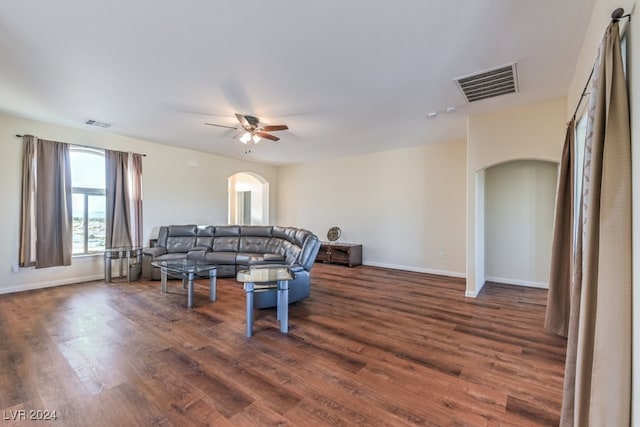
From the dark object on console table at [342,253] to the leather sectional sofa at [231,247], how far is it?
4.72 ft

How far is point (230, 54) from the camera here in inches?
102

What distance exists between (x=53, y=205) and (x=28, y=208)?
30 cm

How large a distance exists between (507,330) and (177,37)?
172 inches

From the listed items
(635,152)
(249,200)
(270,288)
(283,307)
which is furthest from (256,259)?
(635,152)

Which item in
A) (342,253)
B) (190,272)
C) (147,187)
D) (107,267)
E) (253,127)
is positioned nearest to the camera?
(190,272)

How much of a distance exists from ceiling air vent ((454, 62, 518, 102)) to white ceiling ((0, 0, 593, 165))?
0.28 feet

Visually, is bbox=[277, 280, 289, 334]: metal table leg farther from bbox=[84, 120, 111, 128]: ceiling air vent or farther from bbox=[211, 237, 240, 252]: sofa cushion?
bbox=[84, 120, 111, 128]: ceiling air vent

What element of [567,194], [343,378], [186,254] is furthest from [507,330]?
[186,254]

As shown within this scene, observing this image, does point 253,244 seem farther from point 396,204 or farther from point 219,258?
point 396,204

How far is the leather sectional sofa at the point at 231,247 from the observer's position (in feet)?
16.7

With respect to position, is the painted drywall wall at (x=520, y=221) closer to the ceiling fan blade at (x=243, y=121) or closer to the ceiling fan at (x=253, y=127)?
the ceiling fan at (x=253, y=127)

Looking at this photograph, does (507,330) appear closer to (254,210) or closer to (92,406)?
(92,406)

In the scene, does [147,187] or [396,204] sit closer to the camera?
[147,187]

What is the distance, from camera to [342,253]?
6.76 meters
